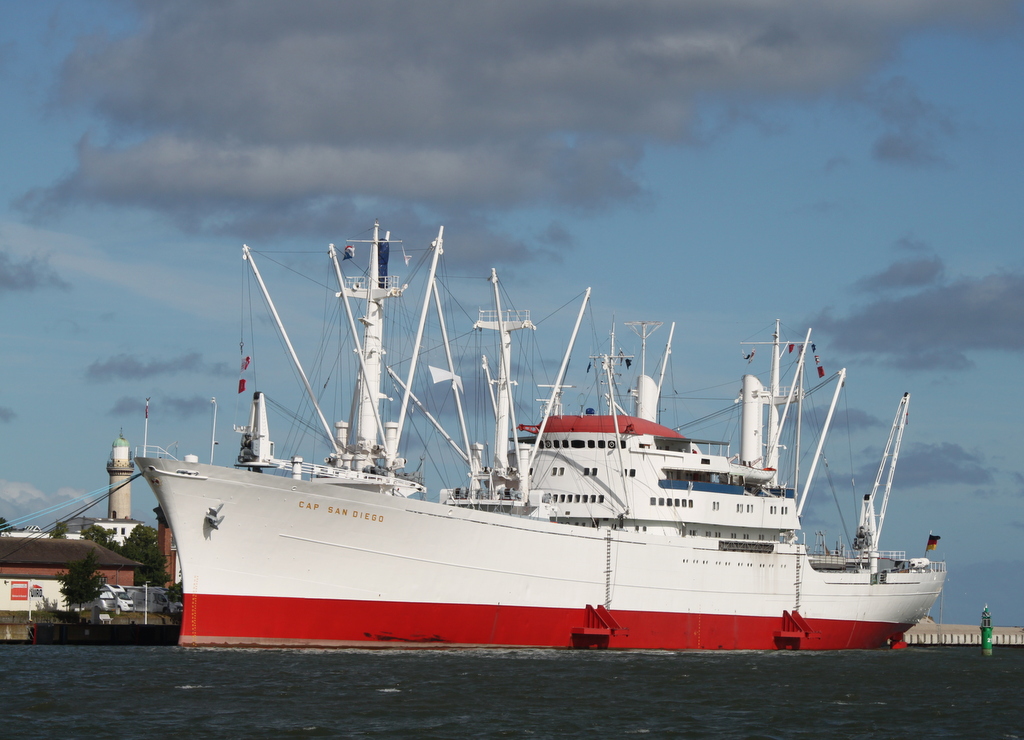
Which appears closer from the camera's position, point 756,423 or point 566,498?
point 566,498

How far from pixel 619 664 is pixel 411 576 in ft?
24.6

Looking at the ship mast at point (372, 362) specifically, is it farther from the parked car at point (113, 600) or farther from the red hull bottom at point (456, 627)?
the parked car at point (113, 600)

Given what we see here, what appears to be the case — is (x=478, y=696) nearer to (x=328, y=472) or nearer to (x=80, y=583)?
(x=328, y=472)

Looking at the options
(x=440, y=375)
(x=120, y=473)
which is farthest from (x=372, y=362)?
(x=120, y=473)

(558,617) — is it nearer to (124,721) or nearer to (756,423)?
(756,423)

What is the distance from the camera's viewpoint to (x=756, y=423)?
191ft

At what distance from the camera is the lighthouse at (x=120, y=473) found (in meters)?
122

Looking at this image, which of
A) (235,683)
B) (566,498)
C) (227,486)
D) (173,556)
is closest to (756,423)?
(566,498)

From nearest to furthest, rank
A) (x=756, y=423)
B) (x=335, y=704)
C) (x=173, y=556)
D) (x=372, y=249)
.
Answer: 1. (x=335, y=704)
2. (x=372, y=249)
3. (x=756, y=423)
4. (x=173, y=556)

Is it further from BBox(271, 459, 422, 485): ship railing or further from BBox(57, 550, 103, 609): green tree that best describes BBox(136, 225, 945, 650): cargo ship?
BBox(57, 550, 103, 609): green tree

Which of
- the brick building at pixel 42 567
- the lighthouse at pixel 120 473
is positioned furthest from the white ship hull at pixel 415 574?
the lighthouse at pixel 120 473

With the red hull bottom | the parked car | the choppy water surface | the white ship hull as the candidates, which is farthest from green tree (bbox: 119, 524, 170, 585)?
the white ship hull

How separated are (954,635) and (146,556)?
55570mm

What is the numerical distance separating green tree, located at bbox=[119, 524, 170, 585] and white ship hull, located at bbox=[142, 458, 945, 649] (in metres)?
41.1
